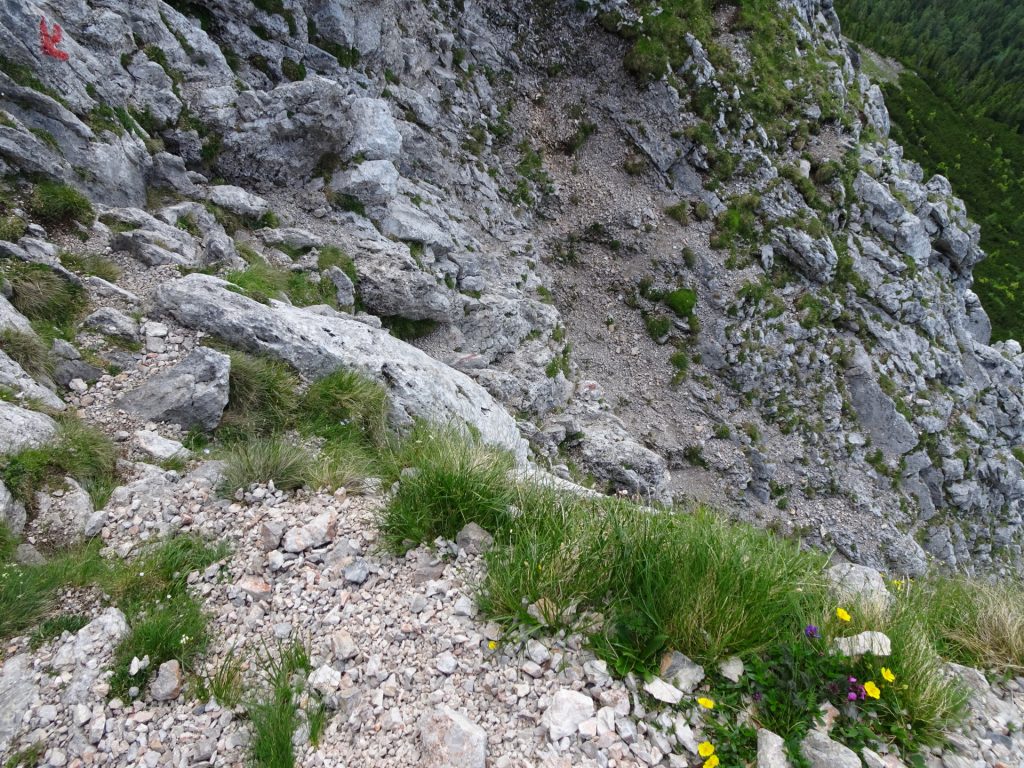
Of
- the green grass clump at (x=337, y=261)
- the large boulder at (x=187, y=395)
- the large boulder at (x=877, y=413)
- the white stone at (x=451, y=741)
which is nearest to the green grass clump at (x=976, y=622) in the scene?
the white stone at (x=451, y=741)

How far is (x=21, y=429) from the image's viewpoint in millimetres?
5902

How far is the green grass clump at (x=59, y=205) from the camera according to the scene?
1032 centimetres

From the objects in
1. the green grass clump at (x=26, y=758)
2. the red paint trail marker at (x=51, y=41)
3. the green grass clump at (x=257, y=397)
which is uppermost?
the red paint trail marker at (x=51, y=41)

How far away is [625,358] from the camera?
25266 millimetres

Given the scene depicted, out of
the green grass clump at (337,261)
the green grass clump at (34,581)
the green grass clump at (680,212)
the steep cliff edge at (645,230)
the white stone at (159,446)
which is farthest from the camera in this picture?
Result: the green grass clump at (680,212)

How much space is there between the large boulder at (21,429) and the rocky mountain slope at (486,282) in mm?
50

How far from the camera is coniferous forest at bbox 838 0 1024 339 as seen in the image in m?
80.4

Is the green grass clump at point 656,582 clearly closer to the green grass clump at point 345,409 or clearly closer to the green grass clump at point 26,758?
the green grass clump at point 26,758

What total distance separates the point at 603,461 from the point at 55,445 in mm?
15842

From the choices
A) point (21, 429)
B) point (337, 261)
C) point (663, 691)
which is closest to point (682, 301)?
point (337, 261)

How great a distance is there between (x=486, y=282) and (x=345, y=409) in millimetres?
14295

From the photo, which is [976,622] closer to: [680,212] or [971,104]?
[680,212]

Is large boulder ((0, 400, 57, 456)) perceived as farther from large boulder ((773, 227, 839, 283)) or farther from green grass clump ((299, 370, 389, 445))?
large boulder ((773, 227, 839, 283))

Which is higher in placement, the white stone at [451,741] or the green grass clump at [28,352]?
the white stone at [451,741]
